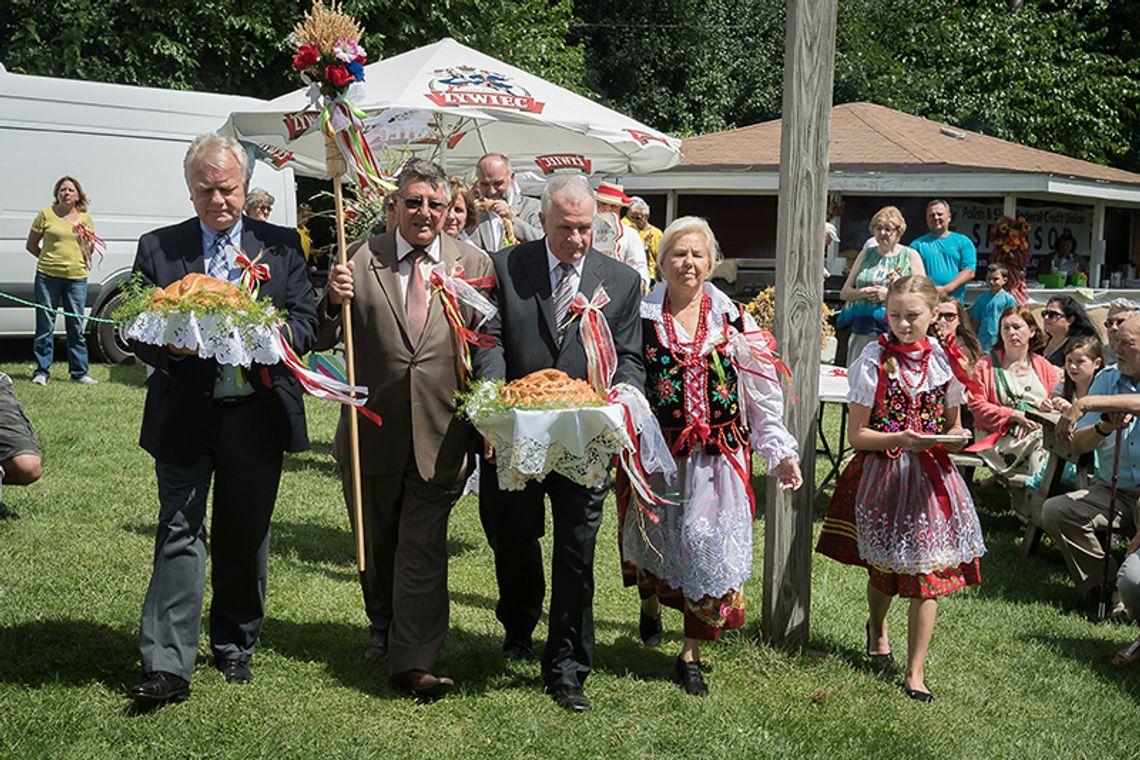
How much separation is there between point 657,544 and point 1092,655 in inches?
98.7

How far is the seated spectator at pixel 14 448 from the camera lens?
4.99m

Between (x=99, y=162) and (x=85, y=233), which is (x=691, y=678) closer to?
(x=85, y=233)

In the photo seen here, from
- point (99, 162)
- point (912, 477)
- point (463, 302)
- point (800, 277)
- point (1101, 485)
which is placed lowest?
point (1101, 485)

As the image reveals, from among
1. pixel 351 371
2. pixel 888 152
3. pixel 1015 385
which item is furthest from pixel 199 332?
pixel 888 152

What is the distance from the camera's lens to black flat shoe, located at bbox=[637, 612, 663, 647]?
5.73 meters

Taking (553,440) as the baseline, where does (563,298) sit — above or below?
above

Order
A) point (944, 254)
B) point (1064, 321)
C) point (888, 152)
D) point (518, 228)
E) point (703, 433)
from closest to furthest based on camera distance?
1. point (703, 433)
2. point (518, 228)
3. point (1064, 321)
4. point (944, 254)
5. point (888, 152)

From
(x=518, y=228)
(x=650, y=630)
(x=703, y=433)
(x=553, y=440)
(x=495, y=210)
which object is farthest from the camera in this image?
(x=518, y=228)

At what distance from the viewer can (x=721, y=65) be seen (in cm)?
3062

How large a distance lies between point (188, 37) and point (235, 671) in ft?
54.8

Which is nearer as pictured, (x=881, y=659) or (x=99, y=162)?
(x=881, y=659)

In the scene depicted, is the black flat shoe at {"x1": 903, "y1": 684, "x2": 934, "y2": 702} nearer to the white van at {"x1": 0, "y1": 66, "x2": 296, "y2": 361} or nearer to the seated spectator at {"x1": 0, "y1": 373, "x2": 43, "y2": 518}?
the seated spectator at {"x1": 0, "y1": 373, "x2": 43, "y2": 518}

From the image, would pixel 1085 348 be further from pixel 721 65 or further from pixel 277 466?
pixel 721 65

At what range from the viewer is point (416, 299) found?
16.3ft
